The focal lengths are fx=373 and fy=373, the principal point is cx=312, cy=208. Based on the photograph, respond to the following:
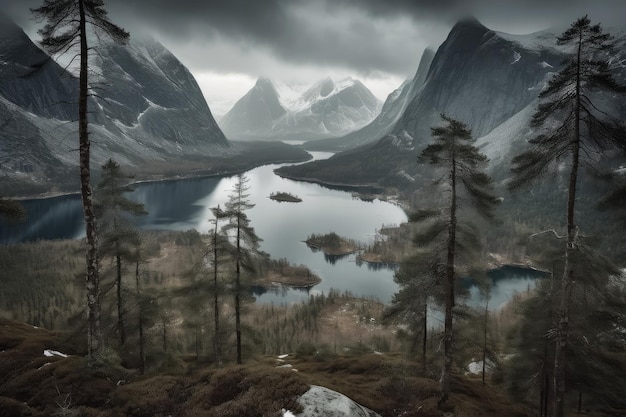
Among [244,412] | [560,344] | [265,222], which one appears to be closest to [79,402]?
[244,412]

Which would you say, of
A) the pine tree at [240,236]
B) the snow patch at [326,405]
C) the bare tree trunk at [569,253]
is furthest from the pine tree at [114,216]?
the bare tree trunk at [569,253]

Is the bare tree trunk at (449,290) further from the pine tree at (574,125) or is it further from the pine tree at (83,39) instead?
the pine tree at (83,39)

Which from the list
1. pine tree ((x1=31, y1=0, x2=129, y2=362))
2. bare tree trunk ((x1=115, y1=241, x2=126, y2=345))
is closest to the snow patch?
pine tree ((x1=31, y1=0, x2=129, y2=362))

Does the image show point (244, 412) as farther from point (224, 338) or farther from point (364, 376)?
point (224, 338)

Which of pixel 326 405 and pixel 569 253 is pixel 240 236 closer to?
pixel 326 405

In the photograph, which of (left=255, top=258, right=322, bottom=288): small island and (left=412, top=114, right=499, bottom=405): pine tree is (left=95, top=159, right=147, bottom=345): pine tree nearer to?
(left=412, top=114, right=499, bottom=405): pine tree
